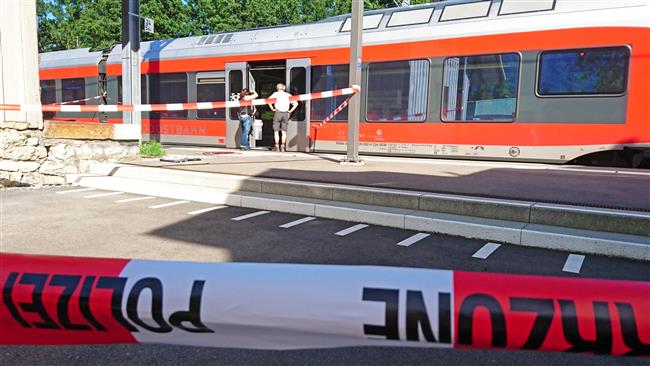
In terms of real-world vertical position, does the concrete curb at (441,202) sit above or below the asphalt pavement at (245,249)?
above

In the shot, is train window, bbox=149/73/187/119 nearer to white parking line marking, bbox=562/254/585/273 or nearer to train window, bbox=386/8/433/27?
train window, bbox=386/8/433/27

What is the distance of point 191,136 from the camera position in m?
13.4

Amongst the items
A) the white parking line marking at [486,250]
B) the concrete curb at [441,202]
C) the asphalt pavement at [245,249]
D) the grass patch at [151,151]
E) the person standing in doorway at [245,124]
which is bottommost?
the asphalt pavement at [245,249]

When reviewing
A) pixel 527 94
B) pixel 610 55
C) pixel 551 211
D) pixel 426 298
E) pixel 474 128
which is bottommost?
pixel 551 211

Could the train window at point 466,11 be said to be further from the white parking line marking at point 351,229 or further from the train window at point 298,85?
the white parking line marking at point 351,229

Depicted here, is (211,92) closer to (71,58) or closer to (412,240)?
(71,58)

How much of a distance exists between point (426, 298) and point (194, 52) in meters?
13.0

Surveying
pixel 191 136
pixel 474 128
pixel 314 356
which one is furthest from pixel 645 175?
pixel 191 136

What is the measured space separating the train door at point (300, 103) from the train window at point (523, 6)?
4.50 metres

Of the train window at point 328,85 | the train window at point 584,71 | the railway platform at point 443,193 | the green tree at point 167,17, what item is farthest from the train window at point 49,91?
the green tree at point 167,17

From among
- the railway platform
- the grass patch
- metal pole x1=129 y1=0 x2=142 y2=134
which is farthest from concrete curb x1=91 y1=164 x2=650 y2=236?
metal pole x1=129 y1=0 x2=142 y2=134

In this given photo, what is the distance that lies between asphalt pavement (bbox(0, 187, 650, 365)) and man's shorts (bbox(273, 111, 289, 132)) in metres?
5.22

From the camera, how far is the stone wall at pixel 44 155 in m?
7.20

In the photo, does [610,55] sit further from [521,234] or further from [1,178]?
[1,178]
